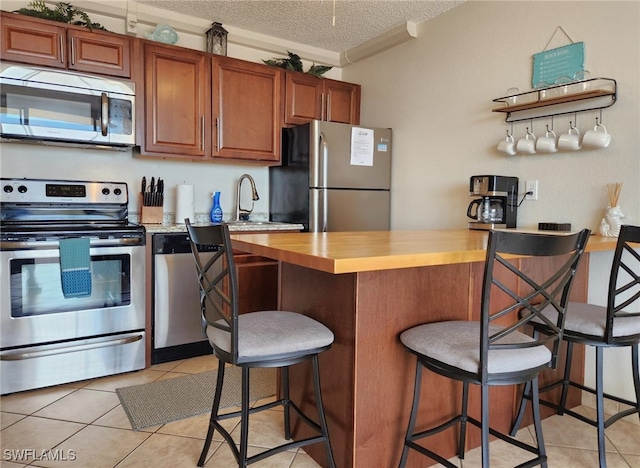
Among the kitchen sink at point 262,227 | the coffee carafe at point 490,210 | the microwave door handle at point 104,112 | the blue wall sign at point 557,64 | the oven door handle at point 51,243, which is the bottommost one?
the oven door handle at point 51,243

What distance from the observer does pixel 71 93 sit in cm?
265

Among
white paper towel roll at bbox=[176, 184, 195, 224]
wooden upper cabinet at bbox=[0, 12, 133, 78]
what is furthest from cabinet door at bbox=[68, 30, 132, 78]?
white paper towel roll at bbox=[176, 184, 195, 224]

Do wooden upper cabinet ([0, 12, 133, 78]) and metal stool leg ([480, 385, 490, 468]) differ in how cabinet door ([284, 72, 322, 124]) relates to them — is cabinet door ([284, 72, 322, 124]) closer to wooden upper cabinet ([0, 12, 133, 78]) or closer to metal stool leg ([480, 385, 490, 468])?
wooden upper cabinet ([0, 12, 133, 78])

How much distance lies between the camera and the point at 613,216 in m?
2.13

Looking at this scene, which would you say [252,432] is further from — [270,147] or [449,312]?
[270,147]

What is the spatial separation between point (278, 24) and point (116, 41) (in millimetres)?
1260

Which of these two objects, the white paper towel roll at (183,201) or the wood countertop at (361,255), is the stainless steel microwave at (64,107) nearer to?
the white paper towel roll at (183,201)

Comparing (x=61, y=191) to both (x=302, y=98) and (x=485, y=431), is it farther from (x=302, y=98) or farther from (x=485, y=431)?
(x=485, y=431)

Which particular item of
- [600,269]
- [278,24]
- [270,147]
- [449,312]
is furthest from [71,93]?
[600,269]

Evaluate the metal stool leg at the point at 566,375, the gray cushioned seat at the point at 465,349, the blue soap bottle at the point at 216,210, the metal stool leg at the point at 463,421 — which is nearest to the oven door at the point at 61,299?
the blue soap bottle at the point at 216,210

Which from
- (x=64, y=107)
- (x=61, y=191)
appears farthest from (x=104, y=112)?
(x=61, y=191)

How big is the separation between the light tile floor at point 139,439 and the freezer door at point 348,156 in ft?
5.95

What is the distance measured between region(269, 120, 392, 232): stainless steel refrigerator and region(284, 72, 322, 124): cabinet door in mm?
150

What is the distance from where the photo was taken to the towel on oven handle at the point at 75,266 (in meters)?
2.42
